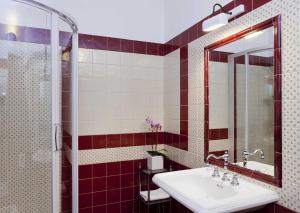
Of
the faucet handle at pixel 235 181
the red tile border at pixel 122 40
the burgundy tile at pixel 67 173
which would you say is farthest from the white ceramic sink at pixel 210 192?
the red tile border at pixel 122 40

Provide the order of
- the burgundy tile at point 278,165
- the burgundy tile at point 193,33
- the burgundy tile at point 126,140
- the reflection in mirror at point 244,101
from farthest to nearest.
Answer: the burgundy tile at point 126,140 < the burgundy tile at point 193,33 < the reflection in mirror at point 244,101 < the burgundy tile at point 278,165

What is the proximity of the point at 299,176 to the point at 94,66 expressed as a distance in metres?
1.89

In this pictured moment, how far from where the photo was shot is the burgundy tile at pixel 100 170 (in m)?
2.31

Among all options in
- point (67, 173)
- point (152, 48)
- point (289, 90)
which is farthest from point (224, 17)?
point (67, 173)

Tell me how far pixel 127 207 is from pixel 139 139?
727mm

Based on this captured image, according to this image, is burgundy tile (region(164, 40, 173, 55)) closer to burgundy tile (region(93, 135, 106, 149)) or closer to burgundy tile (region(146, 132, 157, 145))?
burgundy tile (region(146, 132, 157, 145))

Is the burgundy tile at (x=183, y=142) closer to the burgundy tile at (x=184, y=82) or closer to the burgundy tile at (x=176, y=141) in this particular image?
the burgundy tile at (x=176, y=141)

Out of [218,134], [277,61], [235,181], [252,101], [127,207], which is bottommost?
[127,207]

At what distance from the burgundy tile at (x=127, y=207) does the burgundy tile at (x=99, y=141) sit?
0.67 meters

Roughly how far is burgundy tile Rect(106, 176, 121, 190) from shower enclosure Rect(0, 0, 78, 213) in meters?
0.47

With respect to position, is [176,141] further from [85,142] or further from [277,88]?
[277,88]

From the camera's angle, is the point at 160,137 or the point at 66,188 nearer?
the point at 66,188

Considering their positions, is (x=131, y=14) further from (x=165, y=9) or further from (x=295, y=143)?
(x=295, y=143)

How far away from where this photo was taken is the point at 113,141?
239 centimetres
